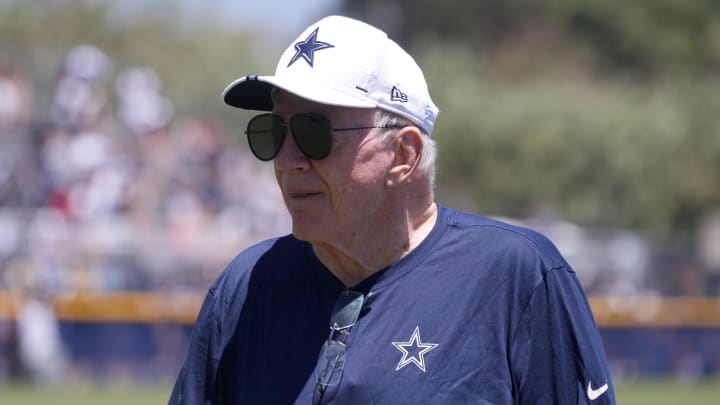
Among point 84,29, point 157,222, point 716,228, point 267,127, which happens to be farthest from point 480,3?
point 267,127

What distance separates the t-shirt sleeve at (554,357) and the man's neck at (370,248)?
16.2 inches

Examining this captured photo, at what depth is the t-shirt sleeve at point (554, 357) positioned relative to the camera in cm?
325

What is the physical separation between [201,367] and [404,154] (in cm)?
84

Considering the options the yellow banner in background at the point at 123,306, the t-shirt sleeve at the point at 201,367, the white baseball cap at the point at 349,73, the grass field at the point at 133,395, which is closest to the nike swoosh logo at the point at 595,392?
the white baseball cap at the point at 349,73

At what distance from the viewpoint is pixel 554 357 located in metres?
3.26

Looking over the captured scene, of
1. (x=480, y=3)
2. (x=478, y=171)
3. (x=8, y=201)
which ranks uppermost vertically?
(x=480, y=3)

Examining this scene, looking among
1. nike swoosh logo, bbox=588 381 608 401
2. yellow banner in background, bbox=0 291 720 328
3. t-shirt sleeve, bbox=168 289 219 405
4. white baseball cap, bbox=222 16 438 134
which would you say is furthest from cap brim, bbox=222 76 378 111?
yellow banner in background, bbox=0 291 720 328

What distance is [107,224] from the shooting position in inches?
631

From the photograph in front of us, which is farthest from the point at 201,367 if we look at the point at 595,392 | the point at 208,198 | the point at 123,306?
the point at 208,198

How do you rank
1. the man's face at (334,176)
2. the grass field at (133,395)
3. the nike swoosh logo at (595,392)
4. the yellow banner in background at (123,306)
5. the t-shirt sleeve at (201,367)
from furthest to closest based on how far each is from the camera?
the yellow banner in background at (123,306)
the grass field at (133,395)
the t-shirt sleeve at (201,367)
the man's face at (334,176)
the nike swoosh logo at (595,392)

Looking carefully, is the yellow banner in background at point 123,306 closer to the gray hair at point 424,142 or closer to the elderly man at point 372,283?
the elderly man at point 372,283

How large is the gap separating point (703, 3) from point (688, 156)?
83.2ft

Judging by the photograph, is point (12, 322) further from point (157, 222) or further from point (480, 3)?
point (480, 3)

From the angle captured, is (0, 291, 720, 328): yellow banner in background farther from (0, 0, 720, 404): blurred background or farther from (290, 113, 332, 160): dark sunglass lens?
(290, 113, 332, 160): dark sunglass lens
